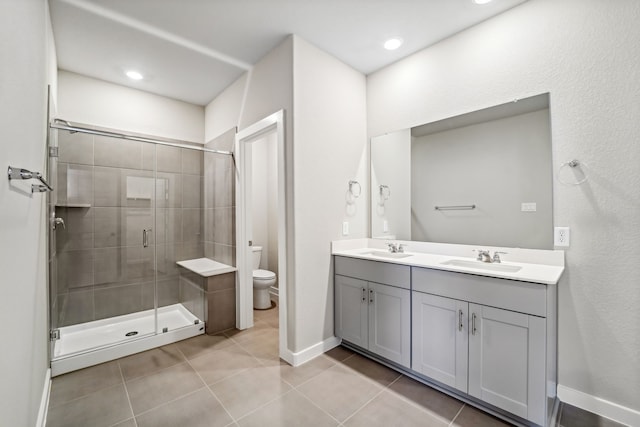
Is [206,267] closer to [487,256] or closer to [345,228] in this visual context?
[345,228]

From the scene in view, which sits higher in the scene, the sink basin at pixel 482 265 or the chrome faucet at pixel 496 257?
the chrome faucet at pixel 496 257

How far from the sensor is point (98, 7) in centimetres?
207

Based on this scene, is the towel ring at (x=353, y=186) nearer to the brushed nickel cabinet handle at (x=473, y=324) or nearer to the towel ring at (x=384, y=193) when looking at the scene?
the towel ring at (x=384, y=193)

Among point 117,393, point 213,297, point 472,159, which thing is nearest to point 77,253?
point 213,297

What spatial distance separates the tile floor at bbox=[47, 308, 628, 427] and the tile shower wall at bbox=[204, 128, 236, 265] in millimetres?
1174

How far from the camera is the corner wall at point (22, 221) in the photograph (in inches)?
41.4

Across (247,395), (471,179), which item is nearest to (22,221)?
(247,395)

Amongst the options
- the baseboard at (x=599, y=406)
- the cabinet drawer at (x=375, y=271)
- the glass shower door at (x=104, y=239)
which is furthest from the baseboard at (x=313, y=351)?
the baseboard at (x=599, y=406)

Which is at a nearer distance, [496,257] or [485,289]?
[485,289]

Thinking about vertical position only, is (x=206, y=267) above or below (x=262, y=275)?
above

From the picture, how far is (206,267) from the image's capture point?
127 inches

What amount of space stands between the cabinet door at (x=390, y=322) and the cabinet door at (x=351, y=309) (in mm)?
75

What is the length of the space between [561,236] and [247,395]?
2.35m

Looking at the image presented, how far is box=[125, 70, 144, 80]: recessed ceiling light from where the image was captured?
2975 millimetres
